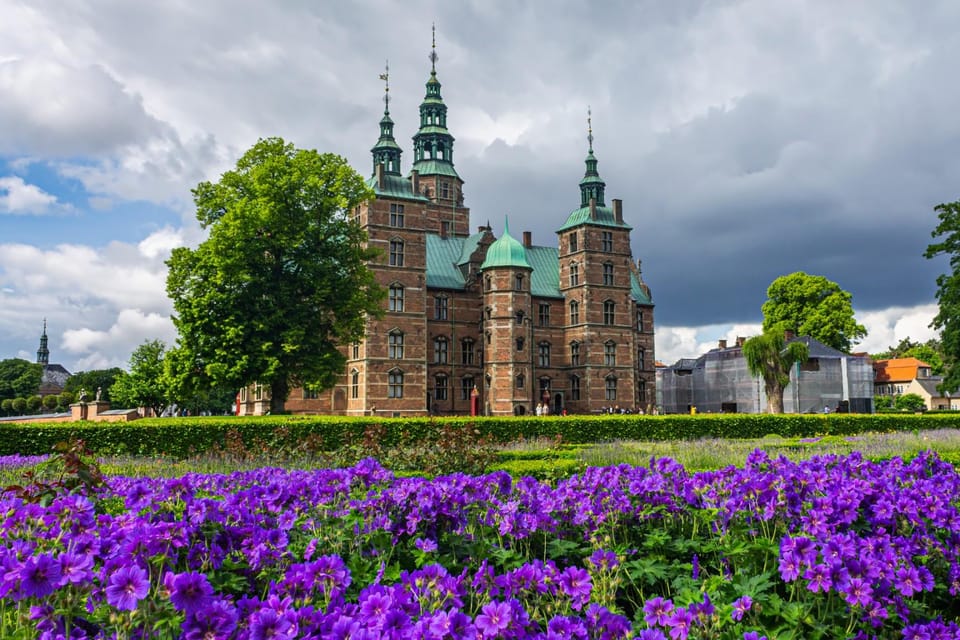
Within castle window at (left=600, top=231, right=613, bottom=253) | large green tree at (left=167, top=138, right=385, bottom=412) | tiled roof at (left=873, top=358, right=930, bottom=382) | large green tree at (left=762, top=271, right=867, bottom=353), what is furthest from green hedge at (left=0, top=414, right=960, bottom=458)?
tiled roof at (left=873, top=358, right=930, bottom=382)

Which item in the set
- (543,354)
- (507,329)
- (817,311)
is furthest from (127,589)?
(817,311)

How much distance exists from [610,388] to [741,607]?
45697mm

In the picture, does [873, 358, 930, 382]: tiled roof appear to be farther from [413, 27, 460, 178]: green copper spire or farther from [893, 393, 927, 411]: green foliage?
[413, 27, 460, 178]: green copper spire

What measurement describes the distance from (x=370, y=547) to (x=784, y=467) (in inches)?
131

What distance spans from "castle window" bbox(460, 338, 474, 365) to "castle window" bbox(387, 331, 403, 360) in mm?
6353

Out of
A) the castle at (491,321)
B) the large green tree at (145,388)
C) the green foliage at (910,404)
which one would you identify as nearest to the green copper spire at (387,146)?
the castle at (491,321)

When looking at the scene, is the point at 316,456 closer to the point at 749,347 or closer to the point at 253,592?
the point at 253,592

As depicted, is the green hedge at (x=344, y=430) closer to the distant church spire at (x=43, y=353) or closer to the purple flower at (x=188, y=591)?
the purple flower at (x=188, y=591)

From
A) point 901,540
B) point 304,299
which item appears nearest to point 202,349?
point 304,299

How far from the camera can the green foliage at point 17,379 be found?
85.3 metres

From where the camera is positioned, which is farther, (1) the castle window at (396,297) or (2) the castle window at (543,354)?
(2) the castle window at (543,354)

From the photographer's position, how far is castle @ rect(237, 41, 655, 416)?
41.2 m

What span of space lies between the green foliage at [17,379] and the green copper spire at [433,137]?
183 ft

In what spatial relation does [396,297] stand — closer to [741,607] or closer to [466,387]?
[466,387]
